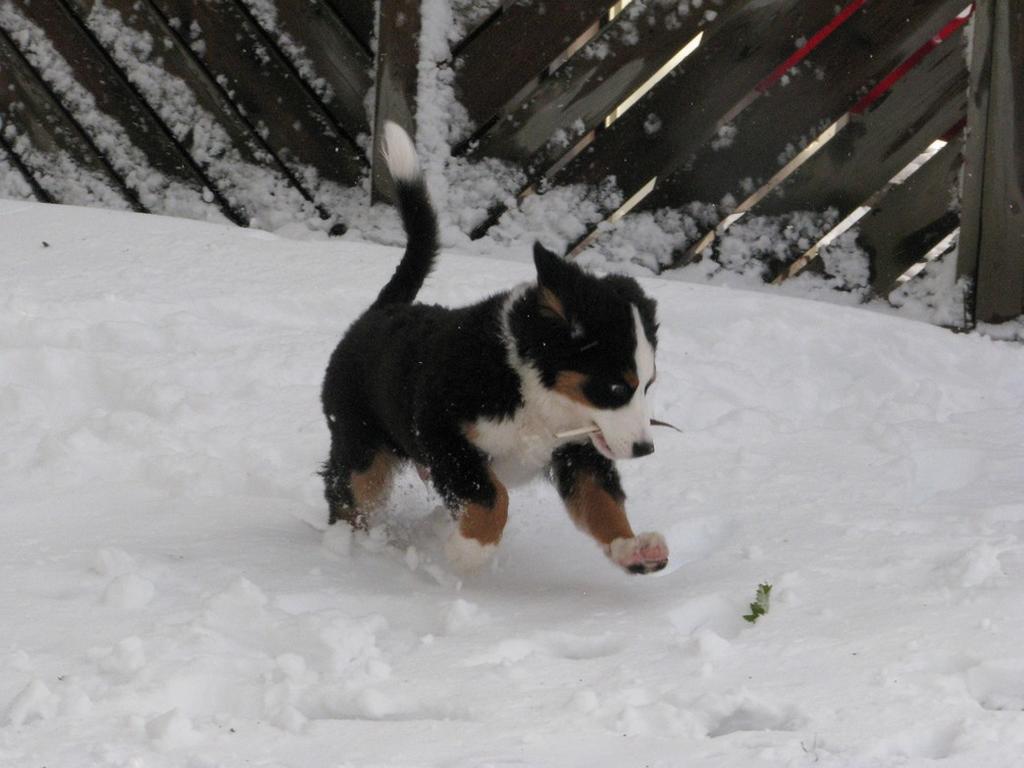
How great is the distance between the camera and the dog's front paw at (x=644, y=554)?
3133 millimetres

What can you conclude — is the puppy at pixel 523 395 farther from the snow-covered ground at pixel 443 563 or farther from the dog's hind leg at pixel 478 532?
the snow-covered ground at pixel 443 563

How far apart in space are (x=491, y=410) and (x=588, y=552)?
58 centimetres

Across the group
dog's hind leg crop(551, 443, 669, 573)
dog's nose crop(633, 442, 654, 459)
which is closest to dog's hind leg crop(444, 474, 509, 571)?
dog's hind leg crop(551, 443, 669, 573)

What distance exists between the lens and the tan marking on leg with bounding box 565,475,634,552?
3.25 metres

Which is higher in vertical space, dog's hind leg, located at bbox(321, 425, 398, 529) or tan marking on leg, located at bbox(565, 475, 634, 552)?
tan marking on leg, located at bbox(565, 475, 634, 552)

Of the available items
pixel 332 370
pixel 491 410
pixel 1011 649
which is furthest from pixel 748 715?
pixel 332 370

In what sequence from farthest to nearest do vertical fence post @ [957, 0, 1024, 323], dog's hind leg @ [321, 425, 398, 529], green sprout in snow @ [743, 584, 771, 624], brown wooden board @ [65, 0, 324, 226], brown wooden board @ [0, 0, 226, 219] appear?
1. brown wooden board @ [0, 0, 226, 219]
2. brown wooden board @ [65, 0, 324, 226]
3. vertical fence post @ [957, 0, 1024, 323]
4. dog's hind leg @ [321, 425, 398, 529]
5. green sprout in snow @ [743, 584, 771, 624]

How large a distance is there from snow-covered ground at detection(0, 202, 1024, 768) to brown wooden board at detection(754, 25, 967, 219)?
1.63 feet

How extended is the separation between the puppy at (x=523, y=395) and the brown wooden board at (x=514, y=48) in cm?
222

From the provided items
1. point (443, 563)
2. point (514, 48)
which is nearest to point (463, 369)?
point (443, 563)

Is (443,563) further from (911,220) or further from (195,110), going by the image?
(195,110)

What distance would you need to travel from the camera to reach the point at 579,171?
562 cm

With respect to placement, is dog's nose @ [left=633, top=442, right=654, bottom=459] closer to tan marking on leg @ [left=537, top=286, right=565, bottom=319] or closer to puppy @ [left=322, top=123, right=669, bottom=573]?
puppy @ [left=322, top=123, right=669, bottom=573]

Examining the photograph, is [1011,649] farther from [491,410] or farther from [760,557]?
[491,410]
